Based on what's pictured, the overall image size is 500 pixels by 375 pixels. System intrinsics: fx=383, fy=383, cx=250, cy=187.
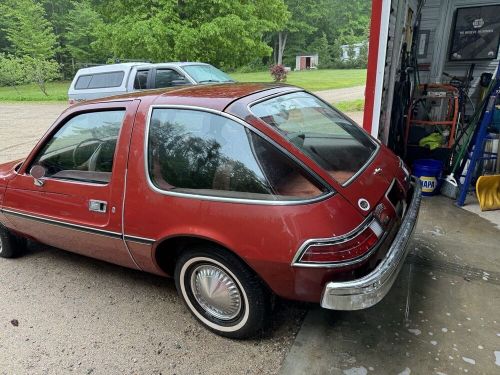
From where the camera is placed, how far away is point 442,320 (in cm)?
263

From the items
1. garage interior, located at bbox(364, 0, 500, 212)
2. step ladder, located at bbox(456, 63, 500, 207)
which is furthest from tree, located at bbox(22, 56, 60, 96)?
step ladder, located at bbox(456, 63, 500, 207)

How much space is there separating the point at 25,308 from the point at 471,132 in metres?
5.32

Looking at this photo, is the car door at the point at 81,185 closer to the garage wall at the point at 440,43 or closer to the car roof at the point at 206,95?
the car roof at the point at 206,95

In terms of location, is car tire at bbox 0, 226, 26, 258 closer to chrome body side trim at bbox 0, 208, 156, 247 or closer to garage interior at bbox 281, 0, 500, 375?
chrome body side trim at bbox 0, 208, 156, 247

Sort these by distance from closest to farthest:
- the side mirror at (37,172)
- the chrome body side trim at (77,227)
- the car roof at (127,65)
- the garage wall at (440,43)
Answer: the chrome body side trim at (77,227)
the side mirror at (37,172)
the garage wall at (440,43)
the car roof at (127,65)

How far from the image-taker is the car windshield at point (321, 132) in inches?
96.3

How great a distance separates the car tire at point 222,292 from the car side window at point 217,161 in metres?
0.42

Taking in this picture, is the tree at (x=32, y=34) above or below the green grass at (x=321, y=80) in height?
above

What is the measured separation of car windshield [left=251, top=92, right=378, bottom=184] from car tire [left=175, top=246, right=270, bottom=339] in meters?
0.82

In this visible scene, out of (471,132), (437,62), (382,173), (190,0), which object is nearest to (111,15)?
(190,0)

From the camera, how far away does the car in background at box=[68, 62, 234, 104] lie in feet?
30.0

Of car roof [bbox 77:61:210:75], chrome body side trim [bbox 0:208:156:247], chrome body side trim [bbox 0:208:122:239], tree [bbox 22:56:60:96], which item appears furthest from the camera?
tree [bbox 22:56:60:96]

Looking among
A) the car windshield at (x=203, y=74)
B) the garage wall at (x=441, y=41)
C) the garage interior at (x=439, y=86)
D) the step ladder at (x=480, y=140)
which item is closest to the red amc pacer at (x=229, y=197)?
the step ladder at (x=480, y=140)

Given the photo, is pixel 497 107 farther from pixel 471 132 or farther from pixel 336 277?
pixel 336 277
